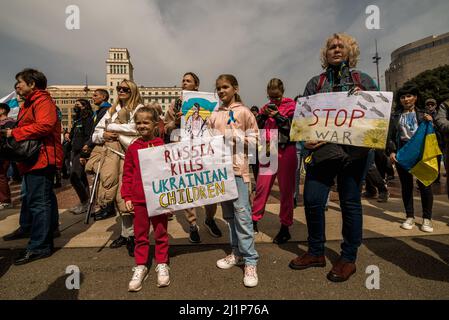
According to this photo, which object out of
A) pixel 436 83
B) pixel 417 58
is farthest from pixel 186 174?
pixel 417 58

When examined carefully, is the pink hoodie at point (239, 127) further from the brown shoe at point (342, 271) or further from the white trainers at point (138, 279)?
the white trainers at point (138, 279)

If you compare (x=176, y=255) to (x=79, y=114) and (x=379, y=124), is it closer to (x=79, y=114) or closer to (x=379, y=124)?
(x=379, y=124)

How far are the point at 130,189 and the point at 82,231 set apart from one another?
187 cm

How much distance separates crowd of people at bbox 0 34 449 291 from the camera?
2301 mm

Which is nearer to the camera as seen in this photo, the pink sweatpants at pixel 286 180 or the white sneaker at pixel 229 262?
the white sneaker at pixel 229 262

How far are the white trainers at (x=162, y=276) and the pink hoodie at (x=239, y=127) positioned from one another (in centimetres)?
103

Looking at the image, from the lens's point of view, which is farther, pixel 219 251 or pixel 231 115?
pixel 219 251

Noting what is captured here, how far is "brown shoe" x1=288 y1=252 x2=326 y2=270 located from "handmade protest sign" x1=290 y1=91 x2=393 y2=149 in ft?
3.64

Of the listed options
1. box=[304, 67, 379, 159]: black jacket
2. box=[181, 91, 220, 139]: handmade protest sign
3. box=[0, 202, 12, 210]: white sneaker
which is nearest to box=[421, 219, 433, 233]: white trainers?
box=[304, 67, 379, 159]: black jacket

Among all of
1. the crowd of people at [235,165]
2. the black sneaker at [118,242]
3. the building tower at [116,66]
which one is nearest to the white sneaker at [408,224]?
the crowd of people at [235,165]

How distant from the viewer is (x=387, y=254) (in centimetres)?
270

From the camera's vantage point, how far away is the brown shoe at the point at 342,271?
2.18 meters

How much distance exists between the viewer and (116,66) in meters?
107
